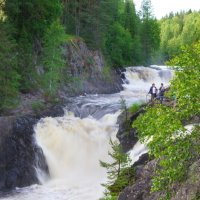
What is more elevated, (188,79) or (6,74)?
(6,74)

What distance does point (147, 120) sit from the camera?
10.4 m

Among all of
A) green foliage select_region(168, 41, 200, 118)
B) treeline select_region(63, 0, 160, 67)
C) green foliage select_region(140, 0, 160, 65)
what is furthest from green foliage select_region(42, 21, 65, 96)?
green foliage select_region(140, 0, 160, 65)

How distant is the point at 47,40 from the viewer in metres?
39.0

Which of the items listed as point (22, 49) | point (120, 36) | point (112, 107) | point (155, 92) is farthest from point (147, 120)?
point (120, 36)

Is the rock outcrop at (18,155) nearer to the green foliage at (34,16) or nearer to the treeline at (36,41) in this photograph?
the treeline at (36,41)

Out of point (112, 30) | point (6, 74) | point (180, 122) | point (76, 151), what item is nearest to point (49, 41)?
point (6, 74)

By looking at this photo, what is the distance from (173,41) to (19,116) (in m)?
109

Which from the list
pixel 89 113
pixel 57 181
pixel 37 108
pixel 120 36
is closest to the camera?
pixel 57 181

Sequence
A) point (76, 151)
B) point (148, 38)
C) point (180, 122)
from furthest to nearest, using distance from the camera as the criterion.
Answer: point (148, 38)
point (76, 151)
point (180, 122)

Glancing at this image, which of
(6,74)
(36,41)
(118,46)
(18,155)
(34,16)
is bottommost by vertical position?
(18,155)

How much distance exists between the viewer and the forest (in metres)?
29.8

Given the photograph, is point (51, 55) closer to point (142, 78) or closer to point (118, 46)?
point (142, 78)

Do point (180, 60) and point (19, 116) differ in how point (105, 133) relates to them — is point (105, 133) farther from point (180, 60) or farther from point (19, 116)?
point (180, 60)

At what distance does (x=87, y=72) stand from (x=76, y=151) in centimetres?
2248
